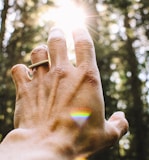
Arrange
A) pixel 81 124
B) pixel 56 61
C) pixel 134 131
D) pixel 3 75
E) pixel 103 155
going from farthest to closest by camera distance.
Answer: pixel 134 131 < pixel 103 155 < pixel 3 75 < pixel 56 61 < pixel 81 124

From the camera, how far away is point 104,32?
680 inches

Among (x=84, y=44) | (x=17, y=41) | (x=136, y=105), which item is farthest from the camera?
(x=136, y=105)

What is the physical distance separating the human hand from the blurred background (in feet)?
32.3

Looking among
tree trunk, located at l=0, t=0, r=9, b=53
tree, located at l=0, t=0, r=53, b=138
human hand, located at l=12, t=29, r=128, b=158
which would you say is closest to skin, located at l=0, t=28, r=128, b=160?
human hand, located at l=12, t=29, r=128, b=158

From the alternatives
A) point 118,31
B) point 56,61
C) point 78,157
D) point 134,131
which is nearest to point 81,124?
point 78,157

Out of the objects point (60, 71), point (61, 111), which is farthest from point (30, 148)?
point (60, 71)

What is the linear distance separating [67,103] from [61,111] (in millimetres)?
32

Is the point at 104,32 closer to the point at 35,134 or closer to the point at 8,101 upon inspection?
the point at 8,101

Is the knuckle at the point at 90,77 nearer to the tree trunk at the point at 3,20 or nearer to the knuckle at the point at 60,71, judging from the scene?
the knuckle at the point at 60,71

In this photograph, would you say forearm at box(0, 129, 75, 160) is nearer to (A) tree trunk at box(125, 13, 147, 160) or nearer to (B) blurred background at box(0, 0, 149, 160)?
(B) blurred background at box(0, 0, 149, 160)

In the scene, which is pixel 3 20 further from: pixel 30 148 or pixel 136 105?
pixel 30 148

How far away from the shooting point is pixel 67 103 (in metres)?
1.12

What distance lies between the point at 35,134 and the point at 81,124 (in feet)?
0.49

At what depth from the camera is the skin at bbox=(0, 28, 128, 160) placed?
108cm
